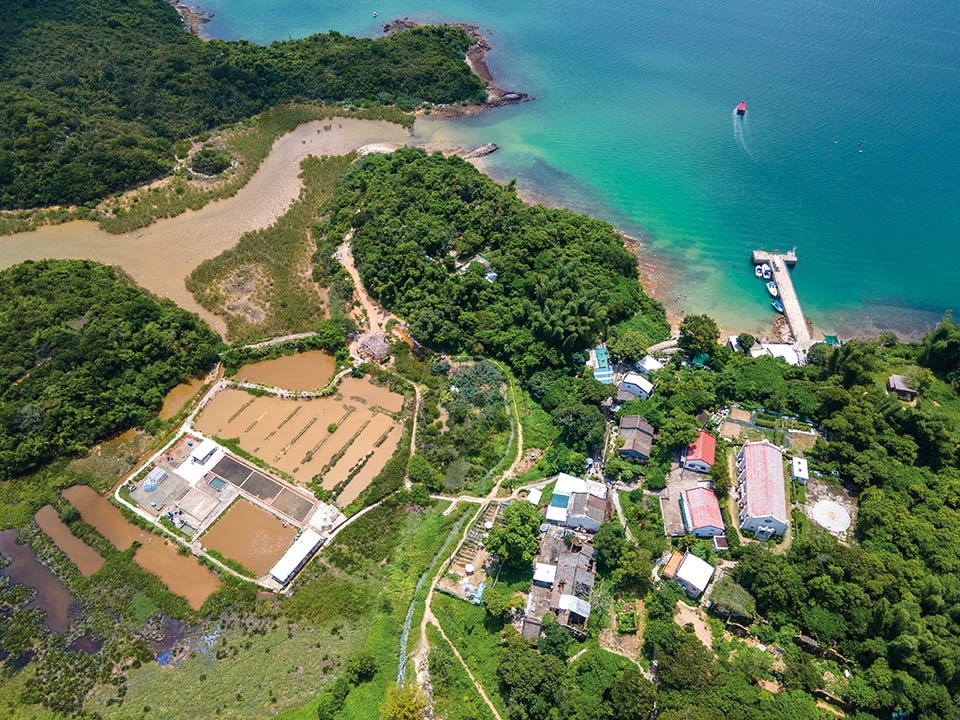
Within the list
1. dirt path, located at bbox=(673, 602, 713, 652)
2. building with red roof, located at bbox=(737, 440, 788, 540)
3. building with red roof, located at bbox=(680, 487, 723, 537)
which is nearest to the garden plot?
building with red roof, located at bbox=(680, 487, 723, 537)

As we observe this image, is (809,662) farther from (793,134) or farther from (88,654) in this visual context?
(793,134)

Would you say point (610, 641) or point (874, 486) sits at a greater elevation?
point (874, 486)

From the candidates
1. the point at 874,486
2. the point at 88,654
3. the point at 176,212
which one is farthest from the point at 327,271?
the point at 874,486

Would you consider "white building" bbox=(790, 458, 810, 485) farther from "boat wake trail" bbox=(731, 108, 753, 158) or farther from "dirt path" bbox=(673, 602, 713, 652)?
"boat wake trail" bbox=(731, 108, 753, 158)

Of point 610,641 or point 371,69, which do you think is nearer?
point 610,641

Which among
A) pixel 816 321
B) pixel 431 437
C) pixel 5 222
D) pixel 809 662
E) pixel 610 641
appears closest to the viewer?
pixel 809 662

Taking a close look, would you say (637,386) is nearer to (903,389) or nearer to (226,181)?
(903,389)
